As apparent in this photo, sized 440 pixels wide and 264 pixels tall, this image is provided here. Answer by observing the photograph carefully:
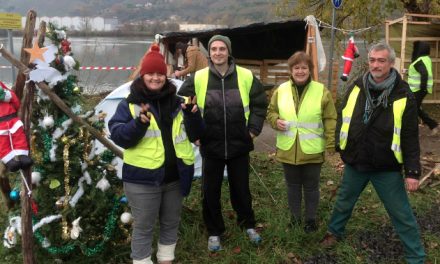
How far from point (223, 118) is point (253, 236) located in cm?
118

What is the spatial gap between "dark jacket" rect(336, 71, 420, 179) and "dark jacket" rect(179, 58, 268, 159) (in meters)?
0.84

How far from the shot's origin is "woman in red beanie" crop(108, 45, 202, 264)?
2908mm

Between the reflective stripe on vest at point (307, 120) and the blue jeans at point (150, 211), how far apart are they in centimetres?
116

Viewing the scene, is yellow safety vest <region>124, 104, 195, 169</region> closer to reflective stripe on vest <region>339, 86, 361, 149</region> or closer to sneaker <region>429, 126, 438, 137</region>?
reflective stripe on vest <region>339, 86, 361, 149</region>

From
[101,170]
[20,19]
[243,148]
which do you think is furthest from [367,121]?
[20,19]

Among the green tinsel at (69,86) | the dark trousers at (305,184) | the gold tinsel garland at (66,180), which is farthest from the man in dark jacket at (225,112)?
the gold tinsel garland at (66,180)

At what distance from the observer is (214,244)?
3.83 m

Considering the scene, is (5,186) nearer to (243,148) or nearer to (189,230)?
(189,230)

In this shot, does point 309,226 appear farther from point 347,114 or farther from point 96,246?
point 96,246

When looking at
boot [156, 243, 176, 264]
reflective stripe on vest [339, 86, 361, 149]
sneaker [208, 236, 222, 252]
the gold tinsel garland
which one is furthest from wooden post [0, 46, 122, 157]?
reflective stripe on vest [339, 86, 361, 149]

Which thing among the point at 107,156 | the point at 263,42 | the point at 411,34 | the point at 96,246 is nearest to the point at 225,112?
the point at 107,156

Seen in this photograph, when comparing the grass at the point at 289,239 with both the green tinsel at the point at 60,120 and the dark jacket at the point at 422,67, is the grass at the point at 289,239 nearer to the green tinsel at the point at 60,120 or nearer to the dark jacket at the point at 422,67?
the green tinsel at the point at 60,120

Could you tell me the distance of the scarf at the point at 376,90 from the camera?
3137 millimetres

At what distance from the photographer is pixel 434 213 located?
14.8ft
